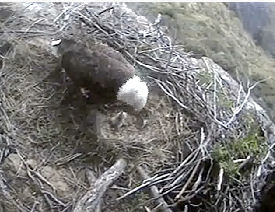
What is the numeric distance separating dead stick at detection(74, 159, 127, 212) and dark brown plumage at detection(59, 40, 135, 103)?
23cm

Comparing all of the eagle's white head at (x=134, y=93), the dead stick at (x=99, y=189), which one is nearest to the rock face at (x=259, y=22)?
the eagle's white head at (x=134, y=93)

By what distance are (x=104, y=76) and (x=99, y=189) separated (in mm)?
384

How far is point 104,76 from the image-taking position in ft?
6.11

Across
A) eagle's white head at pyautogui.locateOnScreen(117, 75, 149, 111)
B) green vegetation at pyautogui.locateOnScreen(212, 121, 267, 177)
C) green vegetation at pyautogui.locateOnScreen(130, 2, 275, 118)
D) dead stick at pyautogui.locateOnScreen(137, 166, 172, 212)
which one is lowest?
dead stick at pyautogui.locateOnScreen(137, 166, 172, 212)

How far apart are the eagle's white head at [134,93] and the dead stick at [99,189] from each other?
Answer: 0.62ft

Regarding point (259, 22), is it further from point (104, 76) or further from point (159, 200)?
point (159, 200)

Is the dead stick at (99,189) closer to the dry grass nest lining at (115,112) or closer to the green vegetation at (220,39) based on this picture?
the dry grass nest lining at (115,112)

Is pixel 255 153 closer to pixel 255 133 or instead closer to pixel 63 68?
pixel 255 133

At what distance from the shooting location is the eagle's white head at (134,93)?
184cm

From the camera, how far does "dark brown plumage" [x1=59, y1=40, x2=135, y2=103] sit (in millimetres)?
1859

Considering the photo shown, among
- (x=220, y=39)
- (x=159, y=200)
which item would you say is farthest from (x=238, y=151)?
(x=220, y=39)

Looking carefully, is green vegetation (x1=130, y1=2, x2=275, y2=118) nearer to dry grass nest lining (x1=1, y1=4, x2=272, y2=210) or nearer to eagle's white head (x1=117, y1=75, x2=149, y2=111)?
dry grass nest lining (x1=1, y1=4, x2=272, y2=210)

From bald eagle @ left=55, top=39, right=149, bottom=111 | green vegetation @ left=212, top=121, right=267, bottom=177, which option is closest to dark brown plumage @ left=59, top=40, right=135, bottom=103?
bald eagle @ left=55, top=39, right=149, bottom=111

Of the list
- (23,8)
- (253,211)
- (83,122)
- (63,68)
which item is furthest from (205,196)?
(23,8)
